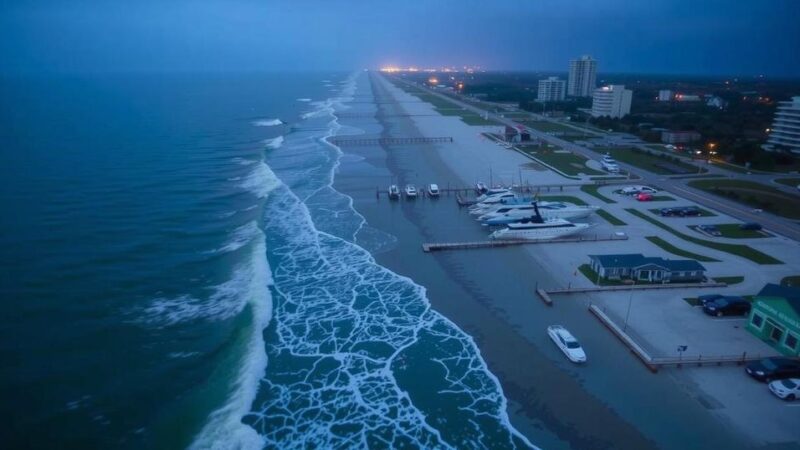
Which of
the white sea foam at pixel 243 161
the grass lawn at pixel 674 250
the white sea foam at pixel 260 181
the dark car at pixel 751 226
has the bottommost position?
the grass lawn at pixel 674 250

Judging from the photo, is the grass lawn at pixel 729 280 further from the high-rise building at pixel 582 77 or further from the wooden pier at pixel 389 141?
the high-rise building at pixel 582 77

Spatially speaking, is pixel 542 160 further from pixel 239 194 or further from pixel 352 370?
pixel 352 370

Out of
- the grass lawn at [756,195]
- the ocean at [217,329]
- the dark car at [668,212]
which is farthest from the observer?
the grass lawn at [756,195]

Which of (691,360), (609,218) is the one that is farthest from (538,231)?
(691,360)

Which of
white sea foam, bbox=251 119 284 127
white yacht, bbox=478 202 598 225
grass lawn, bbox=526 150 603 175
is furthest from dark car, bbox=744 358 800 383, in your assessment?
white sea foam, bbox=251 119 284 127

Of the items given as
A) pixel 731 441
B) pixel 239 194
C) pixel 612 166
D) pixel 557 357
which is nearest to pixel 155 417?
pixel 557 357

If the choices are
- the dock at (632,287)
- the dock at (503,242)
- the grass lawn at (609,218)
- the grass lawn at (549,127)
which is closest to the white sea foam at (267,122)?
the grass lawn at (549,127)
